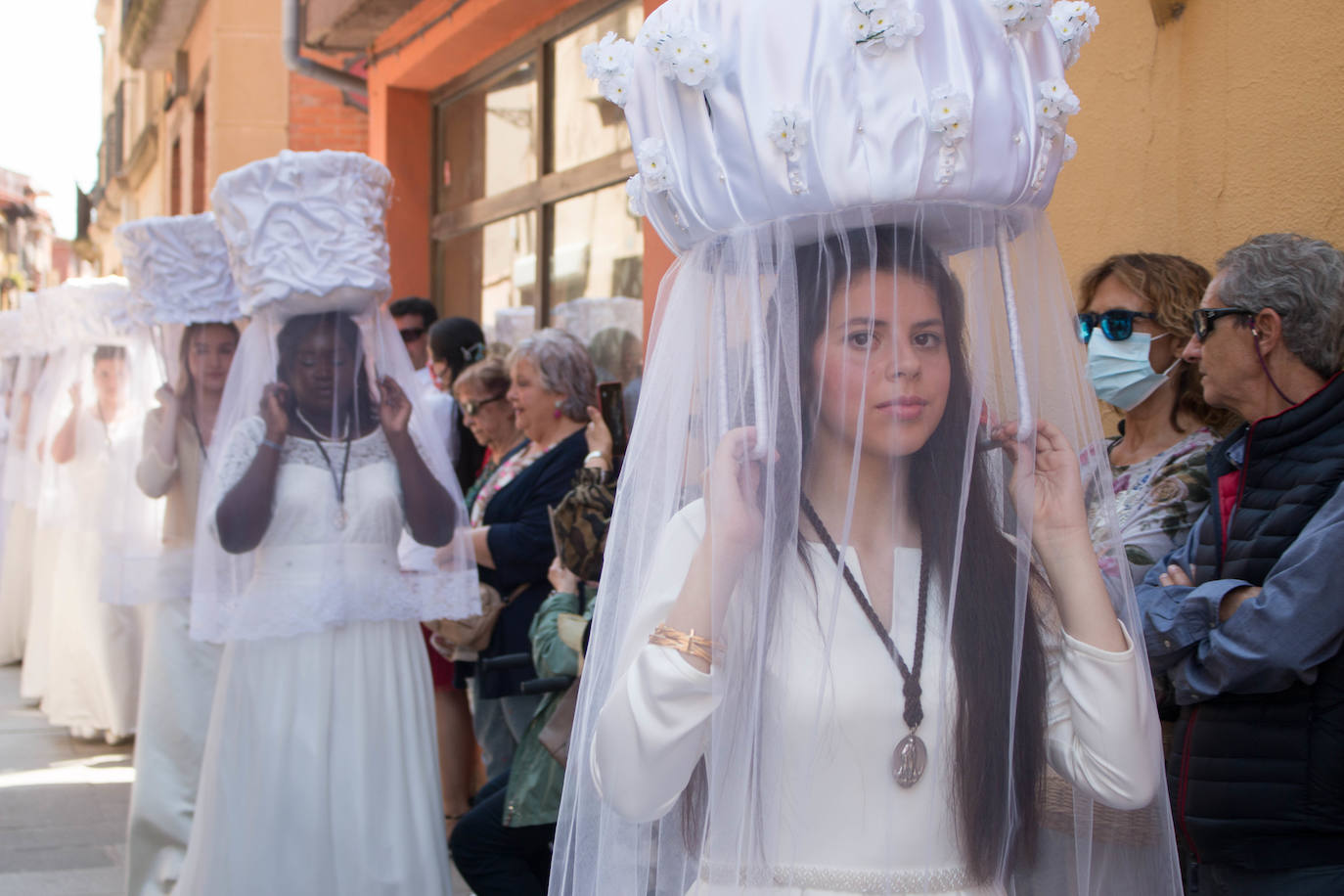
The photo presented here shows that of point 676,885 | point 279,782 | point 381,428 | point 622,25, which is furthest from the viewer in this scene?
point 622,25

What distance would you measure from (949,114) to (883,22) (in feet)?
0.50

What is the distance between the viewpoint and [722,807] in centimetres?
201

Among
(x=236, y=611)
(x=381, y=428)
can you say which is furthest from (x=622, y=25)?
(x=236, y=611)

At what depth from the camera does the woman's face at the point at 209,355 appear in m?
6.09

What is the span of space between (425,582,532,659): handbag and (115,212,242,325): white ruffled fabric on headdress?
1.90 meters

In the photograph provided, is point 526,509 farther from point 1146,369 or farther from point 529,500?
point 1146,369

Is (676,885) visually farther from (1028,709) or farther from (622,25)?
(622,25)

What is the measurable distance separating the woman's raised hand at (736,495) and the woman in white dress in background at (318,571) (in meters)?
2.63

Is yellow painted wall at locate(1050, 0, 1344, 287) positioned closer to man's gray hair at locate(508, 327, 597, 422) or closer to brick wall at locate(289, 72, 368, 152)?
man's gray hair at locate(508, 327, 597, 422)

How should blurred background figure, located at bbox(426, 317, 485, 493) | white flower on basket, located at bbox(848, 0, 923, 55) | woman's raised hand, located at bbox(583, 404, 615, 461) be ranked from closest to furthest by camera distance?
1. white flower on basket, located at bbox(848, 0, 923, 55)
2. woman's raised hand, located at bbox(583, 404, 615, 461)
3. blurred background figure, located at bbox(426, 317, 485, 493)

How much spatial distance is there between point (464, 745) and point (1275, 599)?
4138 mm

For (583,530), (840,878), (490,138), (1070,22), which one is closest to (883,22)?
(1070,22)

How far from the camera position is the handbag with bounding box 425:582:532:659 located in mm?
5008

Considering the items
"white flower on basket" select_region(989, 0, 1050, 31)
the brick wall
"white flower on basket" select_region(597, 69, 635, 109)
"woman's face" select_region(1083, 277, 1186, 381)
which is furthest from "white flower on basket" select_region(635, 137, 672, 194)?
the brick wall
